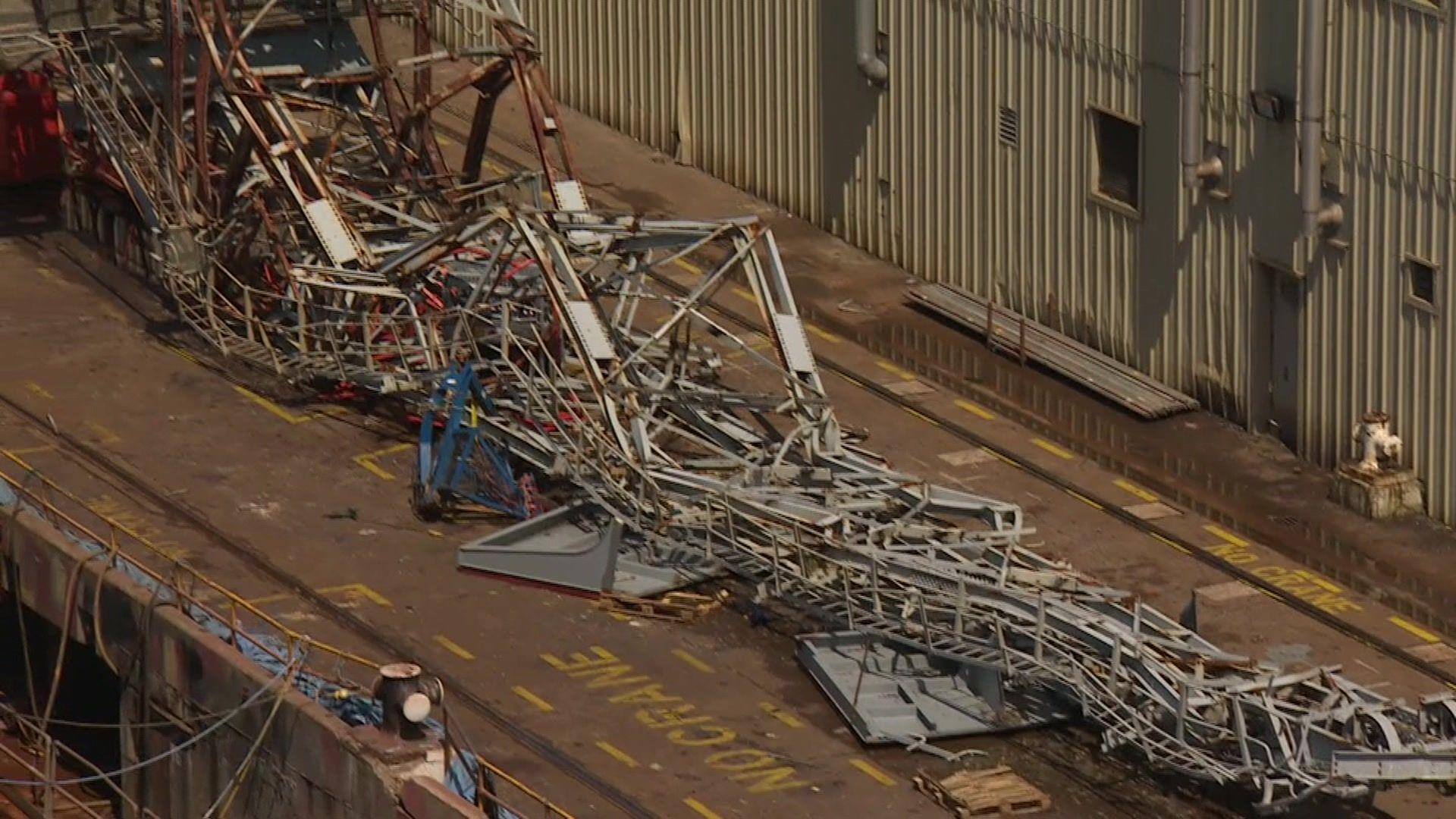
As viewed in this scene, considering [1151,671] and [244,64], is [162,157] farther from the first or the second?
[1151,671]

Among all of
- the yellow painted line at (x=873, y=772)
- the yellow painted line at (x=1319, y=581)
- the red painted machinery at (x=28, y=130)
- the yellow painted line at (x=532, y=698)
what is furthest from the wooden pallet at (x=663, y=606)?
the red painted machinery at (x=28, y=130)

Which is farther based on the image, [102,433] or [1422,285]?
[102,433]

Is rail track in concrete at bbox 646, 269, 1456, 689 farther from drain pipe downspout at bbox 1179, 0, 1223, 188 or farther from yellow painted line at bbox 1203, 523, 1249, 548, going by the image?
drain pipe downspout at bbox 1179, 0, 1223, 188

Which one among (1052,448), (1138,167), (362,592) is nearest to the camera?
(362,592)

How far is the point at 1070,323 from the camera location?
47438 millimetres

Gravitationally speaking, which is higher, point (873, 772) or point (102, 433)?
point (102, 433)

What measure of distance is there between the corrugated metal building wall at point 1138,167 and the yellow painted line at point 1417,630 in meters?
2.65

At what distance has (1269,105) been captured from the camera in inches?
1670

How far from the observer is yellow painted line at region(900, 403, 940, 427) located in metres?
45.2

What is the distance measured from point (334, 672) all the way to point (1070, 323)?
15262 mm

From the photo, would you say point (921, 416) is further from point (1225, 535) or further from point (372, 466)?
point (372, 466)

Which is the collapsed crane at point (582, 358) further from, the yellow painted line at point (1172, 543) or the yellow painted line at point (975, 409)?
the yellow painted line at point (1172, 543)

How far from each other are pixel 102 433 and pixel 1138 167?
48.1 ft

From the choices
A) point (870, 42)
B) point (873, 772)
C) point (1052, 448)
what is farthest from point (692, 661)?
point (870, 42)
